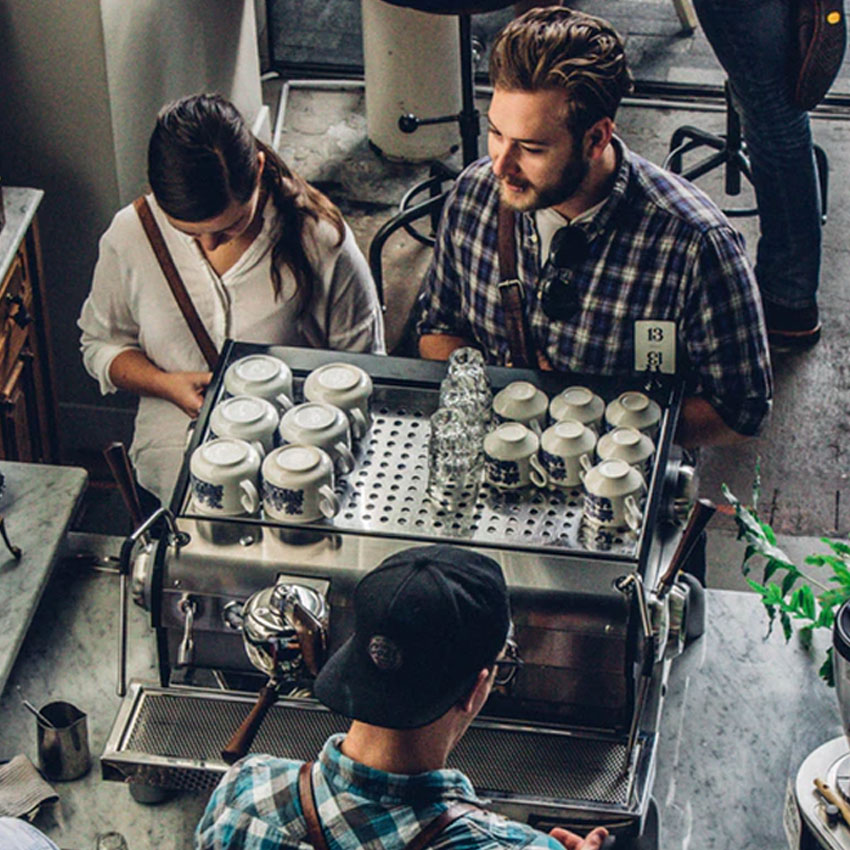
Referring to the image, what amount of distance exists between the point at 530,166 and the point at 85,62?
5.30 feet

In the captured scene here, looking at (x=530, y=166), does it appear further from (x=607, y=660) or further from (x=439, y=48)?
(x=439, y=48)

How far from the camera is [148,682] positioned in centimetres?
246

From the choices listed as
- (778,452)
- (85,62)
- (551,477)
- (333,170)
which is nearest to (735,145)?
A: (778,452)

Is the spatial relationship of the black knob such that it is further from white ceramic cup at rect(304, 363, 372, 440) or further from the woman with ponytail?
white ceramic cup at rect(304, 363, 372, 440)

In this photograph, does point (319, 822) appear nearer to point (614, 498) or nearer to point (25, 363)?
point (614, 498)

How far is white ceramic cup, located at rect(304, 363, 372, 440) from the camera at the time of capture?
258 centimetres

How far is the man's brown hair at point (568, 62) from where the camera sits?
2.70 m

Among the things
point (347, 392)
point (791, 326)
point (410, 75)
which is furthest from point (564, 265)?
point (410, 75)

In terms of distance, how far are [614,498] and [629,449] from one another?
Result: 14cm

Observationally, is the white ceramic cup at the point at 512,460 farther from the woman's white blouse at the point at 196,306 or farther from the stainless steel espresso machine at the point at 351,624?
the woman's white blouse at the point at 196,306

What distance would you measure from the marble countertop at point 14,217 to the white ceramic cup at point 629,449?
5.45ft

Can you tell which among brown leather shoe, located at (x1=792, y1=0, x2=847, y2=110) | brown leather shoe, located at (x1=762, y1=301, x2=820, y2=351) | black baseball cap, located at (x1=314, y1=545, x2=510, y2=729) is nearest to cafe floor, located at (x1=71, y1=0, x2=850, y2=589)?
brown leather shoe, located at (x1=762, y1=301, x2=820, y2=351)

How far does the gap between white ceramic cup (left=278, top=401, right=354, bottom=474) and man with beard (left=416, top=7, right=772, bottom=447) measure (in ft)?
1.84

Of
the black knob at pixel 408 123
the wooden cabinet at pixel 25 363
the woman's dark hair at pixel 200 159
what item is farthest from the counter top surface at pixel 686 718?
the black knob at pixel 408 123
